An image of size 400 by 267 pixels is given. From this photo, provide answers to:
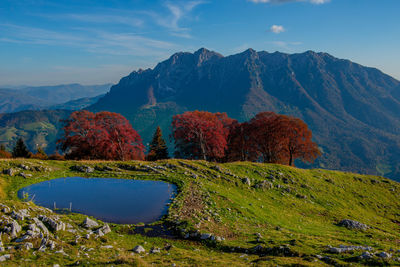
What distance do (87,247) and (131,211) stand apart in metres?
9.27

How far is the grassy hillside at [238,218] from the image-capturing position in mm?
13789

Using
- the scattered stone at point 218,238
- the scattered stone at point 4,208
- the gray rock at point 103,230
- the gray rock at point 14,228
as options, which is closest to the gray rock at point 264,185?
the scattered stone at point 218,238

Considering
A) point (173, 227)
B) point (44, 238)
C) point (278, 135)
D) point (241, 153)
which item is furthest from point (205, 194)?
point (241, 153)

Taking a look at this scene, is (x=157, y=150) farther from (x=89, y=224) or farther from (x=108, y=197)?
(x=89, y=224)

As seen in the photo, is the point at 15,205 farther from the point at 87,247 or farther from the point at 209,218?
the point at 209,218

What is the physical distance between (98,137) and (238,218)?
126 ft

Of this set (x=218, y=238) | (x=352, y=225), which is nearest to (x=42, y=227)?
(x=218, y=238)

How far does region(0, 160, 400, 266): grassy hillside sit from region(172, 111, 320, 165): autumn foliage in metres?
12.4

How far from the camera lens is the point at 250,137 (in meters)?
64.5

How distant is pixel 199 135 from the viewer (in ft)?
193

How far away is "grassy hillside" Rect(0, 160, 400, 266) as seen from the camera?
13789 millimetres

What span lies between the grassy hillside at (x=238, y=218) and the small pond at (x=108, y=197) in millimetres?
1532

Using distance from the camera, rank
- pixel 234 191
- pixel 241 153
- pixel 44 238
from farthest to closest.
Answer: pixel 241 153, pixel 234 191, pixel 44 238

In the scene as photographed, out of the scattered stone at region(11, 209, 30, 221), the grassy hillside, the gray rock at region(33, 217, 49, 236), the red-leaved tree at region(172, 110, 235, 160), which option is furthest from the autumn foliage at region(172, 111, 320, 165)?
the gray rock at region(33, 217, 49, 236)
